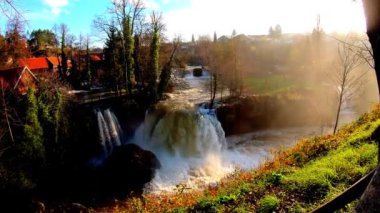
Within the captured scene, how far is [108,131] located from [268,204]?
18.8m

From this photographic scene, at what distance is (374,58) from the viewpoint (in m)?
2.60

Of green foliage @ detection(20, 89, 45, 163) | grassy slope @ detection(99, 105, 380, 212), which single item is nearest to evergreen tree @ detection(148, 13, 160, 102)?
green foliage @ detection(20, 89, 45, 163)

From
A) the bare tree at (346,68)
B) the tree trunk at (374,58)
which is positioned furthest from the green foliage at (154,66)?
the tree trunk at (374,58)

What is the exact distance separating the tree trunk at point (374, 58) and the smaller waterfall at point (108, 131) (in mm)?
21873

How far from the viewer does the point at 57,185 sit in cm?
1906

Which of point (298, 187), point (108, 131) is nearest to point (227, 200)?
point (298, 187)

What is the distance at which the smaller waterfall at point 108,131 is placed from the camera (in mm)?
23070

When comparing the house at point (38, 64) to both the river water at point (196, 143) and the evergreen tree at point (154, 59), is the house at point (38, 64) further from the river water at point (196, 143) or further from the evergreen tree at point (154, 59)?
the river water at point (196, 143)

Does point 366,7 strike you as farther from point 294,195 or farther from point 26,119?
point 26,119

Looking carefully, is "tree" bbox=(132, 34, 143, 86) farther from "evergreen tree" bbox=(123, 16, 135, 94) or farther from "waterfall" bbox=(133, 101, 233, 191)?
"waterfall" bbox=(133, 101, 233, 191)

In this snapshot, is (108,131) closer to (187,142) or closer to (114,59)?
(187,142)

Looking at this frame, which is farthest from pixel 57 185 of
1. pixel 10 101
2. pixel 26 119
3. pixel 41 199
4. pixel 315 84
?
pixel 315 84

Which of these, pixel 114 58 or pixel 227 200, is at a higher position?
pixel 114 58

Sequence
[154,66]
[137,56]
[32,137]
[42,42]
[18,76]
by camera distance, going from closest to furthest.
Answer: [32,137] → [18,76] → [154,66] → [137,56] → [42,42]
